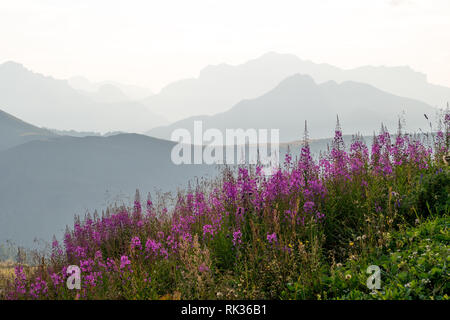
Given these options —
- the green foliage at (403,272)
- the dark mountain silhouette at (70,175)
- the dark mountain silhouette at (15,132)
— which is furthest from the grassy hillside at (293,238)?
the dark mountain silhouette at (15,132)

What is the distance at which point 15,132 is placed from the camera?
116 meters

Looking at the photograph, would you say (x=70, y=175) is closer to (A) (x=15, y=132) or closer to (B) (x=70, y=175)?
(B) (x=70, y=175)

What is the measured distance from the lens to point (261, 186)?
5.80 m

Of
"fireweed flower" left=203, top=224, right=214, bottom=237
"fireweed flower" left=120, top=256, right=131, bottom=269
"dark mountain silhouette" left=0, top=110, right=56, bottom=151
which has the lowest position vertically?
"fireweed flower" left=120, top=256, right=131, bottom=269

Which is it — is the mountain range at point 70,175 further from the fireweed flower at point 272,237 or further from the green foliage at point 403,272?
the green foliage at point 403,272

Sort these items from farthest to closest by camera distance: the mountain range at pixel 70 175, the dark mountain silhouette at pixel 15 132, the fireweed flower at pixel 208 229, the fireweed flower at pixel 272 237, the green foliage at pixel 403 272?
the dark mountain silhouette at pixel 15 132 < the mountain range at pixel 70 175 < the fireweed flower at pixel 208 229 < the fireweed flower at pixel 272 237 < the green foliage at pixel 403 272

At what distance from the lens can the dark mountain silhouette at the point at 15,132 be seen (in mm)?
103688

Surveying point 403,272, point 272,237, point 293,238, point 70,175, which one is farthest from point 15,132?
point 403,272

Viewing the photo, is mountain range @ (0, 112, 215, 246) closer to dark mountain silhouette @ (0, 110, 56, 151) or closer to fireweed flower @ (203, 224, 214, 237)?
dark mountain silhouette @ (0, 110, 56, 151)

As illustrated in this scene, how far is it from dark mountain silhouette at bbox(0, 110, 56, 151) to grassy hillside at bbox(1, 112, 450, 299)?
106443 mm

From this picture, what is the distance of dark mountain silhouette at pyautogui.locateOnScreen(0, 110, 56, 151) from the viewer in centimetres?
10369

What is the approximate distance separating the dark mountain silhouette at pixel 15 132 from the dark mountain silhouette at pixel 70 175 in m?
22.7

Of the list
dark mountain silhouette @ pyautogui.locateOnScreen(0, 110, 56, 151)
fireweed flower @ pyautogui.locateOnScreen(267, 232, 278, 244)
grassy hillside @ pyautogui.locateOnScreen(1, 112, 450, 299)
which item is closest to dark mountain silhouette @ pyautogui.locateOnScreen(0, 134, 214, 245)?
dark mountain silhouette @ pyautogui.locateOnScreen(0, 110, 56, 151)

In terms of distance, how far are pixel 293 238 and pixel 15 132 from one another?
439 feet
